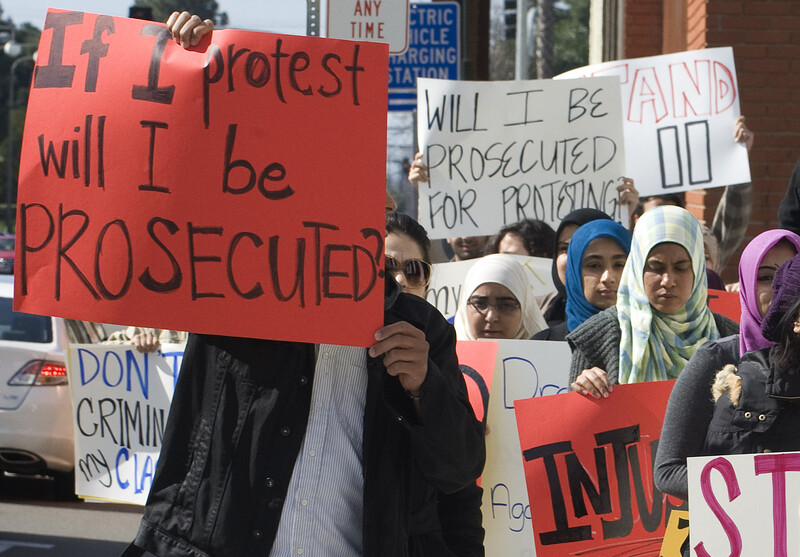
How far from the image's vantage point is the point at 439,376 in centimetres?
244

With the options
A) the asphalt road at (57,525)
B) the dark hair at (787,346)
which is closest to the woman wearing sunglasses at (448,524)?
the dark hair at (787,346)

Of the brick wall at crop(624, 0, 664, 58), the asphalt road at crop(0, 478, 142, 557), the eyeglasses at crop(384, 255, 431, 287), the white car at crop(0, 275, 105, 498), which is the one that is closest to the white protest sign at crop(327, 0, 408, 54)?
the eyeglasses at crop(384, 255, 431, 287)

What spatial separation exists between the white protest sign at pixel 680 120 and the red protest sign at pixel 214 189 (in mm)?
4393

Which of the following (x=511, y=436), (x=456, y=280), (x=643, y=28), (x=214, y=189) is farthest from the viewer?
(x=643, y=28)

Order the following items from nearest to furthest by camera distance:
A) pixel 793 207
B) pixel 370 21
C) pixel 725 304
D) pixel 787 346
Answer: pixel 787 346 < pixel 725 304 < pixel 793 207 < pixel 370 21

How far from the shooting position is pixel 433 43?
356 inches

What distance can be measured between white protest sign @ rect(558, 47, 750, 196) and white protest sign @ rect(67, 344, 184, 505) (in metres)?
3.05

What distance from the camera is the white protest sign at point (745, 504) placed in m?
2.69

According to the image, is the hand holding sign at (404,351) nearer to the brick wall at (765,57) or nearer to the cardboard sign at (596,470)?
the cardboard sign at (596,470)

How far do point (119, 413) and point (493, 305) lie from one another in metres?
1.73

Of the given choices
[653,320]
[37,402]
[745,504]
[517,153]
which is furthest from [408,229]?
[37,402]

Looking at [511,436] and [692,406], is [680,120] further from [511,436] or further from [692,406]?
[692,406]

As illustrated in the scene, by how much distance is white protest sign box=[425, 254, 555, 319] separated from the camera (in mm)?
6000

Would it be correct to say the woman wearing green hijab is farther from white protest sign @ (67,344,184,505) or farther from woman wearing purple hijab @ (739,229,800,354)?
white protest sign @ (67,344,184,505)
